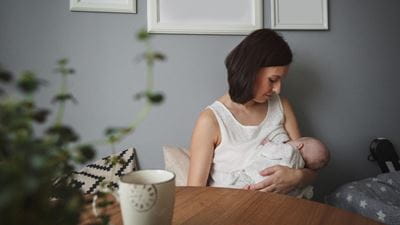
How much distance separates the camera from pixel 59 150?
30 cm

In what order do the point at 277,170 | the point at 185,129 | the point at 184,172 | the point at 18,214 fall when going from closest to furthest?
1. the point at 18,214
2. the point at 277,170
3. the point at 184,172
4. the point at 185,129

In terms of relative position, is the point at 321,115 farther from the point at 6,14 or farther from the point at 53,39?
the point at 6,14

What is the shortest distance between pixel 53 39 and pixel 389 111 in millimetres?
1799

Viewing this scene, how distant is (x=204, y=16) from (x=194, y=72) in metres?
0.28

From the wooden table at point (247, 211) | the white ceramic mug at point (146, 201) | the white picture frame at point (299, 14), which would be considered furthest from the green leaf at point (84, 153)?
the white picture frame at point (299, 14)

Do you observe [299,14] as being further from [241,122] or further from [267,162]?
[267,162]

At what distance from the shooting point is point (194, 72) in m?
1.65

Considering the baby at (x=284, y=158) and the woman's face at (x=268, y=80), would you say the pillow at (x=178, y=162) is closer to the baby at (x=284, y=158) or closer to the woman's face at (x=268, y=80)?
the baby at (x=284, y=158)

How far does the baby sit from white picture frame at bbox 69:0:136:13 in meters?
0.89

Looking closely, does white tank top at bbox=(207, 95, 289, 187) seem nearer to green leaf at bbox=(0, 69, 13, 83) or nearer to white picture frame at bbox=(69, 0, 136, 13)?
white picture frame at bbox=(69, 0, 136, 13)

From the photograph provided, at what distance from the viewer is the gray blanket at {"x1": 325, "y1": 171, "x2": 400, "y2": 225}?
1.25 meters

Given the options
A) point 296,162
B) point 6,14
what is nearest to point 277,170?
point 296,162

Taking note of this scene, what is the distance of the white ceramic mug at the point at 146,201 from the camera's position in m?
0.55

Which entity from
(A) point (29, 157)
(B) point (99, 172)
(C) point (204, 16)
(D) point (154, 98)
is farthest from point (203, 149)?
(A) point (29, 157)
